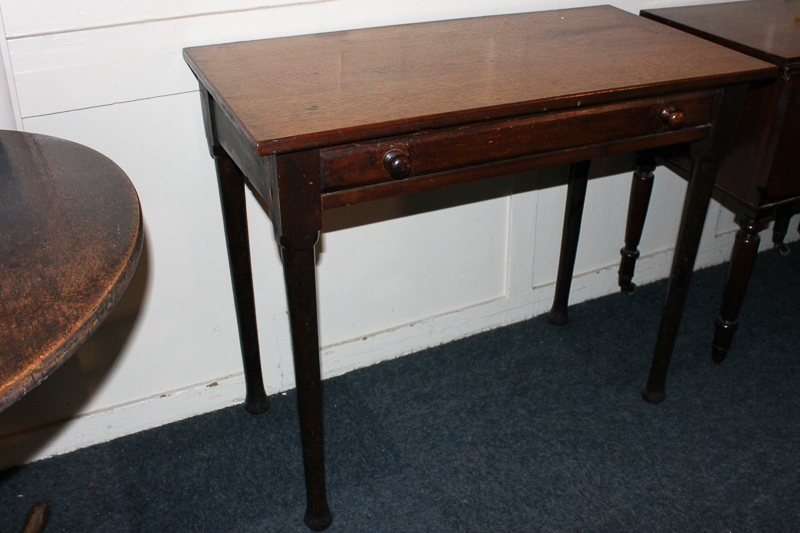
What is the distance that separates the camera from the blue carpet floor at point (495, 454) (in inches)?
64.1

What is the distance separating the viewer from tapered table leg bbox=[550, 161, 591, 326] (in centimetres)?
205

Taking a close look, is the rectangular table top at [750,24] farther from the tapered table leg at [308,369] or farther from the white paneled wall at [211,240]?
the tapered table leg at [308,369]

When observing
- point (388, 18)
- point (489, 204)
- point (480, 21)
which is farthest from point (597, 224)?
point (388, 18)

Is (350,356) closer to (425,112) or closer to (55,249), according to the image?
(425,112)

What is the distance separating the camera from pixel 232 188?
1628 mm

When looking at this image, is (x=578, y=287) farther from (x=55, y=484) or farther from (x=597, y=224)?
(x=55, y=484)

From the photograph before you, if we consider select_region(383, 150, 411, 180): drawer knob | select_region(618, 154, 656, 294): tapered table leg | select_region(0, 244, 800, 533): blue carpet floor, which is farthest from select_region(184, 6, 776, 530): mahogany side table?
select_region(618, 154, 656, 294): tapered table leg

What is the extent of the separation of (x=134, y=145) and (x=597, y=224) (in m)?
1.44

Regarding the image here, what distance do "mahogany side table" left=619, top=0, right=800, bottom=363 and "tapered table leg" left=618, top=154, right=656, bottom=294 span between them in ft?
0.25

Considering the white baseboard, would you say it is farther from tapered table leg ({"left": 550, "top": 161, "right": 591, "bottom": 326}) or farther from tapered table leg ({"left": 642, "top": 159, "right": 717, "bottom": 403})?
tapered table leg ({"left": 642, "top": 159, "right": 717, "bottom": 403})

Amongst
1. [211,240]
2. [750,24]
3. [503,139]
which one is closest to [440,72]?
[503,139]

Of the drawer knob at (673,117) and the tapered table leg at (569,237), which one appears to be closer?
the drawer knob at (673,117)

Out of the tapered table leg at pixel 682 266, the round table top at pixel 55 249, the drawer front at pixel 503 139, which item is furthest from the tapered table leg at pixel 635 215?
the round table top at pixel 55 249

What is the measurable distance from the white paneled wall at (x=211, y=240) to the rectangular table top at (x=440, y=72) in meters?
0.11
